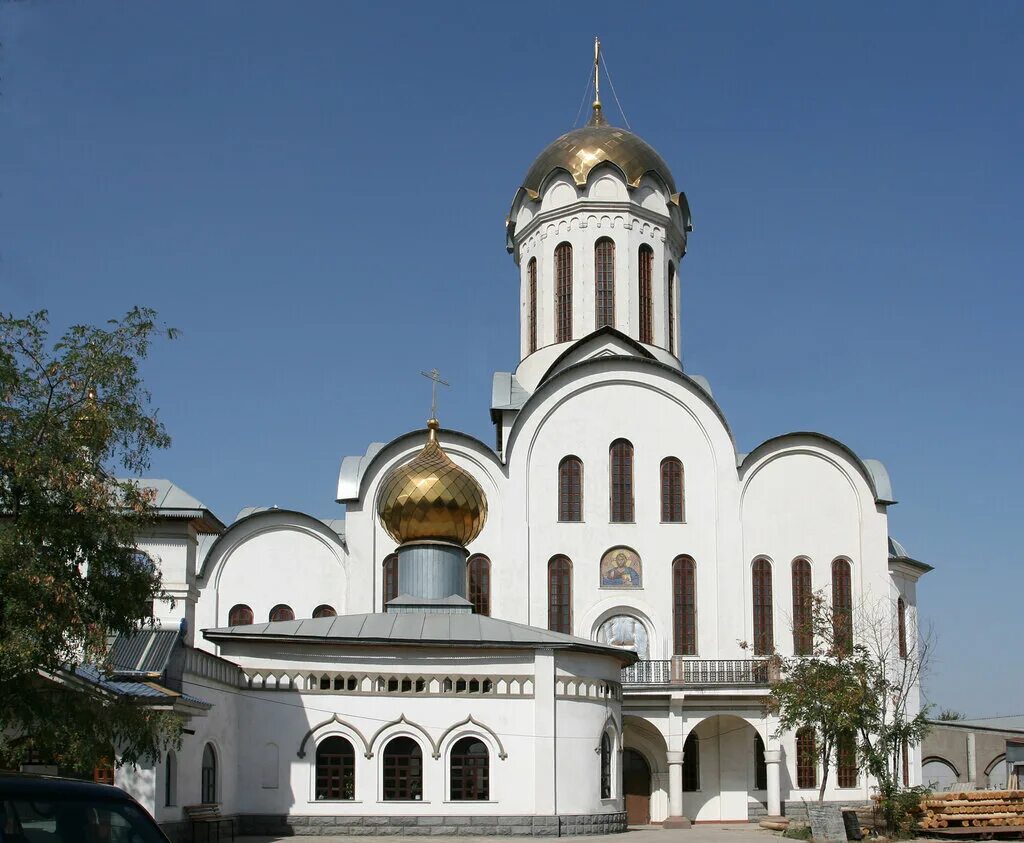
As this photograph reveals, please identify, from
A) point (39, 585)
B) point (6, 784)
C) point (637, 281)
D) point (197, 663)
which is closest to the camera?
point (6, 784)

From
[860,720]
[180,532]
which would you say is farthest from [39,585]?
[860,720]

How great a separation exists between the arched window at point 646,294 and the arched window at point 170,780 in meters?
17.2

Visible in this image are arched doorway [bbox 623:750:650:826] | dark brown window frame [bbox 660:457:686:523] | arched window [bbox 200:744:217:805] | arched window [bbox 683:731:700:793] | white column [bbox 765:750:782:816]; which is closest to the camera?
arched window [bbox 200:744:217:805]

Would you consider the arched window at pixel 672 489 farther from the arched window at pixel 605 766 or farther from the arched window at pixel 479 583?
the arched window at pixel 605 766

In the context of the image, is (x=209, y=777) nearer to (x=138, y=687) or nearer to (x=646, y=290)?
(x=138, y=687)

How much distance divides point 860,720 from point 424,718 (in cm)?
719

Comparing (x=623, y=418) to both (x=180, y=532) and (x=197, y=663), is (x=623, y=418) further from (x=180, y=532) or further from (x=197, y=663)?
(x=197, y=663)

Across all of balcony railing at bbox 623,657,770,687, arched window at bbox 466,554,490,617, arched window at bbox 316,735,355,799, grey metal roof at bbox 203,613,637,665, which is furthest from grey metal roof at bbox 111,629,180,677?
balcony railing at bbox 623,657,770,687

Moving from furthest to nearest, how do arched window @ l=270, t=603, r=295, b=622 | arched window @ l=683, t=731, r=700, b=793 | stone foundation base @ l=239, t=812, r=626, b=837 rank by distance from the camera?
arched window @ l=270, t=603, r=295, b=622 < arched window @ l=683, t=731, r=700, b=793 < stone foundation base @ l=239, t=812, r=626, b=837

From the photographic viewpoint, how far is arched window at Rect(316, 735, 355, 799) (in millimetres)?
20891

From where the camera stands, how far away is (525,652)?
861 inches

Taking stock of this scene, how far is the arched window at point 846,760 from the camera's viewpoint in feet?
77.3

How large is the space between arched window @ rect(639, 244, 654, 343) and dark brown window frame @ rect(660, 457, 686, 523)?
13.1 ft

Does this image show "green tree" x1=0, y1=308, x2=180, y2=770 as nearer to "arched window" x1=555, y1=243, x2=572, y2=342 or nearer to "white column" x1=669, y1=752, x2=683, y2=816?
"white column" x1=669, y1=752, x2=683, y2=816
